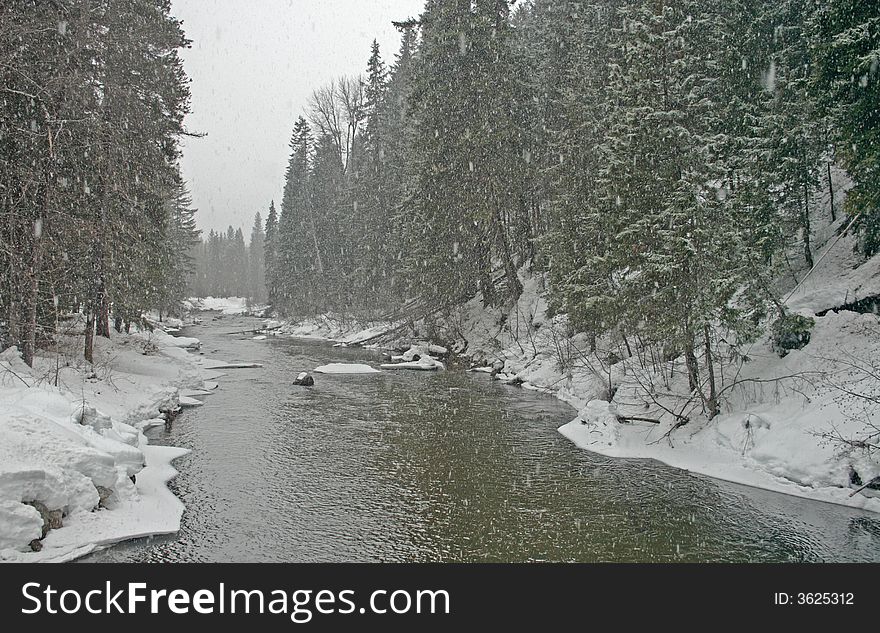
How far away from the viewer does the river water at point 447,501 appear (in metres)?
8.81

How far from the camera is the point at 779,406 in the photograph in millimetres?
13219

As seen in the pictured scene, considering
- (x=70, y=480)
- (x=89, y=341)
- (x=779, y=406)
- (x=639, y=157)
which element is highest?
(x=639, y=157)

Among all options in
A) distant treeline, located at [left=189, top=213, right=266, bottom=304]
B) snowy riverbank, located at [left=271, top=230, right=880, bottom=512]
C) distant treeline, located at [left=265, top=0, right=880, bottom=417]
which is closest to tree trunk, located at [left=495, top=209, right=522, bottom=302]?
distant treeline, located at [left=265, top=0, right=880, bottom=417]

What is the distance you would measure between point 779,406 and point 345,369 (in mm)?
18907

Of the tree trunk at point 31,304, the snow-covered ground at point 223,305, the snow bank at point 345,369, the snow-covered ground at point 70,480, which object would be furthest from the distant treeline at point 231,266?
the snow-covered ground at point 70,480

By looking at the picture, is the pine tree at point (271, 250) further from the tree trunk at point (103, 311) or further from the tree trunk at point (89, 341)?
the tree trunk at point (89, 341)

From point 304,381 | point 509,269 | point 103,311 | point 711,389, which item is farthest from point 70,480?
point 509,269

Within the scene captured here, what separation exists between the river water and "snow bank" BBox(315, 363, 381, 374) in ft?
27.6

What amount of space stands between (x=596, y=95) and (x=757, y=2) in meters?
5.74

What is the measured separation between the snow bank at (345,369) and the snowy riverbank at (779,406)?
9591 mm

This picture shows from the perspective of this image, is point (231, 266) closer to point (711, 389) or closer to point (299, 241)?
point (299, 241)

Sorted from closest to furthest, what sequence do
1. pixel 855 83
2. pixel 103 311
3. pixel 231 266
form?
pixel 855 83
pixel 103 311
pixel 231 266
